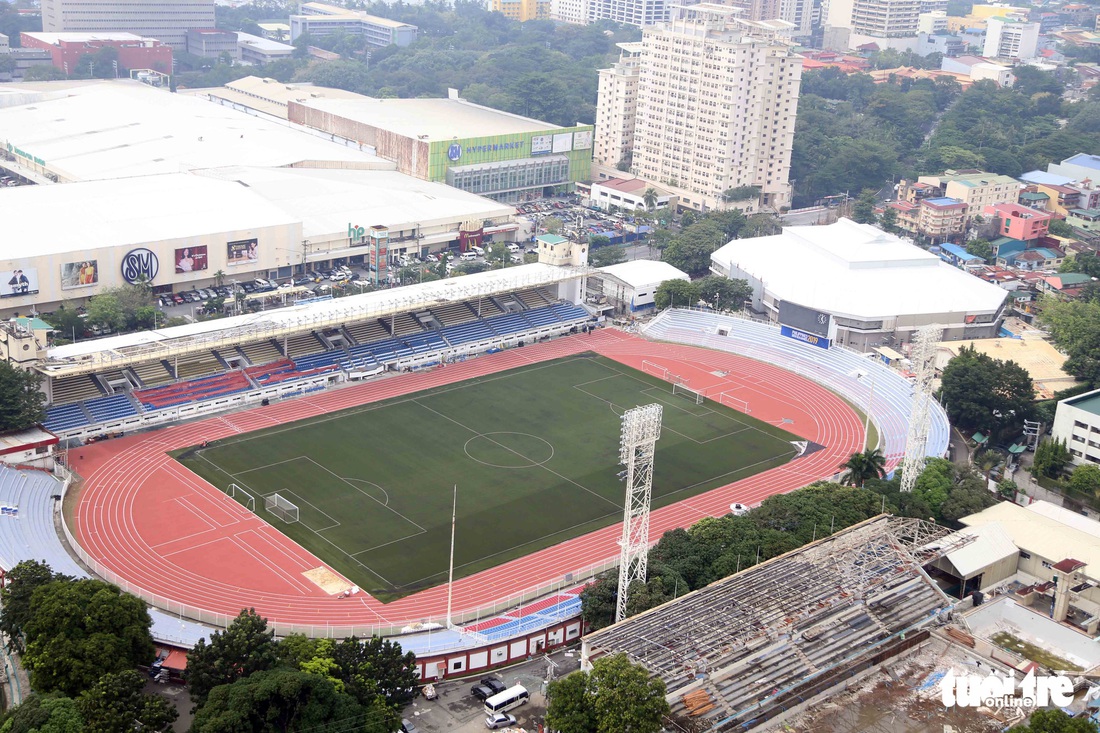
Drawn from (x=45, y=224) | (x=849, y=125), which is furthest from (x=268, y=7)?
(x=45, y=224)

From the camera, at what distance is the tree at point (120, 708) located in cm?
3247

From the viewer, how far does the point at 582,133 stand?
103m

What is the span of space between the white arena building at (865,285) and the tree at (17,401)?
4078cm

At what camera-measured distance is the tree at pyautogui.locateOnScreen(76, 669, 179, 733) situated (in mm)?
32469

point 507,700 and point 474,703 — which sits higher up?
point 507,700

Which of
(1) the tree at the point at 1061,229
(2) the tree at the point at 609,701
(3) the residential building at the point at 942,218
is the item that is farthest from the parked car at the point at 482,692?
(1) the tree at the point at 1061,229

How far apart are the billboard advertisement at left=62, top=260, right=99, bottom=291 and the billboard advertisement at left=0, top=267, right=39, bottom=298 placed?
1606 mm

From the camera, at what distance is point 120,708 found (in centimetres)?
3281

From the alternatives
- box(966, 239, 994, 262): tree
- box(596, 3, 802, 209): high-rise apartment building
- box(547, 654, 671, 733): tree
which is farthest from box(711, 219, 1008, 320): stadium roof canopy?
box(547, 654, 671, 733): tree

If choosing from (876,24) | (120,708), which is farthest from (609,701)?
(876,24)

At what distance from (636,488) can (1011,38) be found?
16013 cm

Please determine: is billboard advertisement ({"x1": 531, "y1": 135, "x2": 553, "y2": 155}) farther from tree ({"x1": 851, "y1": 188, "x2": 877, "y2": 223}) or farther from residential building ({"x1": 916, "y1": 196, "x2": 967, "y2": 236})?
residential building ({"x1": 916, "y1": 196, "x2": 967, "y2": 236})

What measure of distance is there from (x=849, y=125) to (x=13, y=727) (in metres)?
109

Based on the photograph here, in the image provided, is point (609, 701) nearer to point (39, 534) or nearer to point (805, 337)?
point (39, 534)
